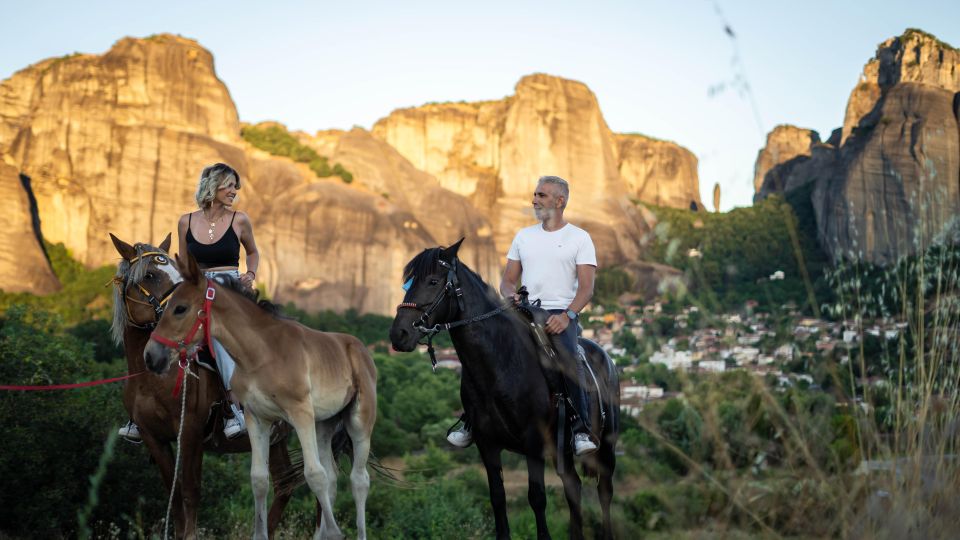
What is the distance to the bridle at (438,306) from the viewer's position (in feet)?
21.4

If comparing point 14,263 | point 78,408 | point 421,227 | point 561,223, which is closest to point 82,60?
point 14,263

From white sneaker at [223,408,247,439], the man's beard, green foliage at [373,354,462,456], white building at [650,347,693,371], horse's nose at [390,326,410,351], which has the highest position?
the man's beard

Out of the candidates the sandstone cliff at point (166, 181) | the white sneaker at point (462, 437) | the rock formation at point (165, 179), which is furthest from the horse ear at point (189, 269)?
the sandstone cliff at point (166, 181)

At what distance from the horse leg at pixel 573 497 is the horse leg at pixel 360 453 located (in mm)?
1778

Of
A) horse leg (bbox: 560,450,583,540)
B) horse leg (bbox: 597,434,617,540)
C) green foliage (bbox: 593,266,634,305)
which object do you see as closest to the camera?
horse leg (bbox: 560,450,583,540)

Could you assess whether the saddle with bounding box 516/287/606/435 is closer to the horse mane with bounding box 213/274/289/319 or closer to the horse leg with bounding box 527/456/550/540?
the horse leg with bounding box 527/456/550/540

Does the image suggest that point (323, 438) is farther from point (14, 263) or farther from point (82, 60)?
Result: point (82, 60)

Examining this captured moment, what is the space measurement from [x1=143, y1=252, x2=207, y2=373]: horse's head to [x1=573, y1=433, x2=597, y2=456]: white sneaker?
3.32 m

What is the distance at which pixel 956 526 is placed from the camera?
10.7 ft

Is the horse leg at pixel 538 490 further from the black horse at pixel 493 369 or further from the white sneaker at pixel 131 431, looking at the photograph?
the white sneaker at pixel 131 431

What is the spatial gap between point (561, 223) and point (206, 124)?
89301mm

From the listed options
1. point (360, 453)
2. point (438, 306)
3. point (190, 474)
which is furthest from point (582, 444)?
point (190, 474)

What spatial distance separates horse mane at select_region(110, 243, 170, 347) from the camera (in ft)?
23.7

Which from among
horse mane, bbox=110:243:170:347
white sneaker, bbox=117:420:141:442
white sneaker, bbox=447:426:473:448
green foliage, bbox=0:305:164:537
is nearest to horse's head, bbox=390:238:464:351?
white sneaker, bbox=447:426:473:448
